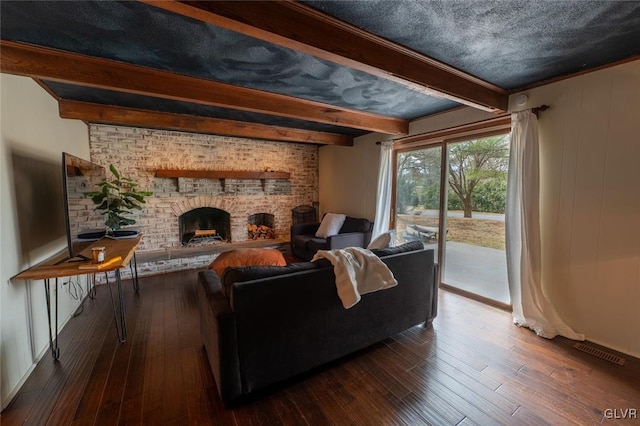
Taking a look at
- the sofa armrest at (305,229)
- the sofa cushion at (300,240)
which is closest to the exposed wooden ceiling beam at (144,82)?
the sofa cushion at (300,240)

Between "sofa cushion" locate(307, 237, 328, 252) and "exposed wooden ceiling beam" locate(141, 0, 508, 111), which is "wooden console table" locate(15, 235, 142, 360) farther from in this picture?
"sofa cushion" locate(307, 237, 328, 252)

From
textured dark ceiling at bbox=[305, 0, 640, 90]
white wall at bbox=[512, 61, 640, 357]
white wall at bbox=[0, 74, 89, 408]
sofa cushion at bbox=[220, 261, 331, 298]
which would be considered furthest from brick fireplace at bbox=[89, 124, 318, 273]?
white wall at bbox=[512, 61, 640, 357]

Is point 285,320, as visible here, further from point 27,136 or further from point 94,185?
point 94,185

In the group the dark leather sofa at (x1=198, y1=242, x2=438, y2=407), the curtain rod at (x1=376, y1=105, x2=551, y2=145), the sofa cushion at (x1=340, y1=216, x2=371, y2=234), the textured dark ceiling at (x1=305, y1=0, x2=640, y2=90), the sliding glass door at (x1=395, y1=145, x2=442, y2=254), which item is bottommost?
the dark leather sofa at (x1=198, y1=242, x2=438, y2=407)

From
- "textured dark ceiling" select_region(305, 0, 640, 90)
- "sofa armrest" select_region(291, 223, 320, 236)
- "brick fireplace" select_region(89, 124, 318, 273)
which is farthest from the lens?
"sofa armrest" select_region(291, 223, 320, 236)

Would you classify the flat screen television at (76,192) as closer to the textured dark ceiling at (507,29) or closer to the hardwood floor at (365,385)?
the hardwood floor at (365,385)

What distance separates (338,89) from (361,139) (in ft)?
7.51

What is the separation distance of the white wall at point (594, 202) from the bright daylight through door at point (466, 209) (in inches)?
18.7

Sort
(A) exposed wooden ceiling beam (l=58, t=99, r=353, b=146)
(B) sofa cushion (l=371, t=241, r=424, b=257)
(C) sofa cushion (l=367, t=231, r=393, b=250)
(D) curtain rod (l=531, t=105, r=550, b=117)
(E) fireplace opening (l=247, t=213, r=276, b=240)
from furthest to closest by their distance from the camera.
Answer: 1. (E) fireplace opening (l=247, t=213, r=276, b=240)
2. (A) exposed wooden ceiling beam (l=58, t=99, r=353, b=146)
3. (C) sofa cushion (l=367, t=231, r=393, b=250)
4. (D) curtain rod (l=531, t=105, r=550, b=117)
5. (B) sofa cushion (l=371, t=241, r=424, b=257)

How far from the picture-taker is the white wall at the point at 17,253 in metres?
1.68

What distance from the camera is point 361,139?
4871 millimetres

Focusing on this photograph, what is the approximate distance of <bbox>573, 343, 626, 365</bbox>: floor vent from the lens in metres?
2.04

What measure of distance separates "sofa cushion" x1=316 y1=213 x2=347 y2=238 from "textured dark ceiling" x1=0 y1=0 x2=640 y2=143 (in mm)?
2650

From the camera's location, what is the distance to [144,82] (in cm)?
223
